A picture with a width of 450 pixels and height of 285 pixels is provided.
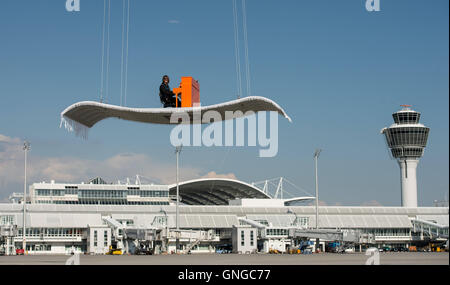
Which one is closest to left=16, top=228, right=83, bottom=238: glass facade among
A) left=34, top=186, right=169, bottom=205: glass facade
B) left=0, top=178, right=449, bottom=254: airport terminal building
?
left=0, top=178, right=449, bottom=254: airport terminal building

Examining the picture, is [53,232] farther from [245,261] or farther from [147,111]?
[147,111]

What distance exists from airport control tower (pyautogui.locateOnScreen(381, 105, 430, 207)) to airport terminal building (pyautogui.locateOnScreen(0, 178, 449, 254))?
2377cm

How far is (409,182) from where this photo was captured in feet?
522

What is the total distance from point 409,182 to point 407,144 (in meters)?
9.16

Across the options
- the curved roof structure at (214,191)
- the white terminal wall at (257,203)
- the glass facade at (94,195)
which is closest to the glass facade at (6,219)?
the glass facade at (94,195)

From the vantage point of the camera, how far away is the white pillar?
522 ft

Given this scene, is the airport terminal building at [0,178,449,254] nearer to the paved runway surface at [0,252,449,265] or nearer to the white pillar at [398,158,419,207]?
the white pillar at [398,158,419,207]

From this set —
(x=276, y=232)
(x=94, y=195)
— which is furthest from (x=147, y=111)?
(x=94, y=195)

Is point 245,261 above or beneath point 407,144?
beneath

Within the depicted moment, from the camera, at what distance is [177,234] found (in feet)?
298

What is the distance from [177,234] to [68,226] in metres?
23.3

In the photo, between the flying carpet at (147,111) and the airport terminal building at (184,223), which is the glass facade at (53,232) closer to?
the airport terminal building at (184,223)

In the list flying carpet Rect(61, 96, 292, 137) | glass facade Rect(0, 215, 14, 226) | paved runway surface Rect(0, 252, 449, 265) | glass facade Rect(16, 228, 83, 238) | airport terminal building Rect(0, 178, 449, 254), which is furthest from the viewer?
glass facade Rect(0, 215, 14, 226)
